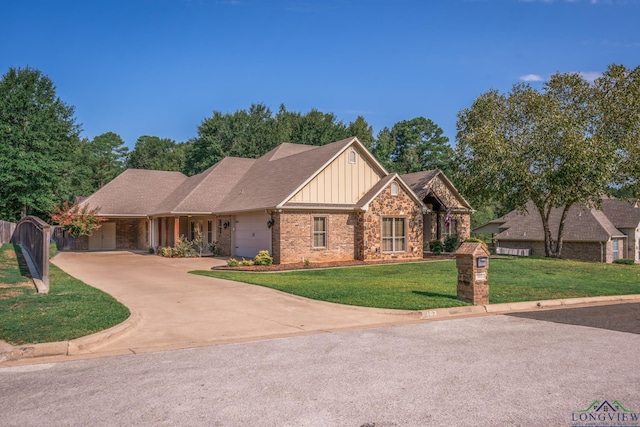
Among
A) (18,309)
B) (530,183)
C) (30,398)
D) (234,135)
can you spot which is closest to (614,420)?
(30,398)

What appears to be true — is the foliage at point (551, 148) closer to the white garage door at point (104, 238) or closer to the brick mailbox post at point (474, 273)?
the brick mailbox post at point (474, 273)

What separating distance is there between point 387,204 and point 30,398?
21.2 metres

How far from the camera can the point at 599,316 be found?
11.4m

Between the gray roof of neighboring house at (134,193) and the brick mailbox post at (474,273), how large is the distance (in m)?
27.7

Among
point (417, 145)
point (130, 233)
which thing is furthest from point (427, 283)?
point (417, 145)

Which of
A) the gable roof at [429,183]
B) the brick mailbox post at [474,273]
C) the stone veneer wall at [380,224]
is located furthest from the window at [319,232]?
the brick mailbox post at [474,273]

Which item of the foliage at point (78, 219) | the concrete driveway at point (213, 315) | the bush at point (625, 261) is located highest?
the foliage at point (78, 219)

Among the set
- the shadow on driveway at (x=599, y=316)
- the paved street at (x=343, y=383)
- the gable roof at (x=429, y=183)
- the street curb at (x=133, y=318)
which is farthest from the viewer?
the gable roof at (x=429, y=183)

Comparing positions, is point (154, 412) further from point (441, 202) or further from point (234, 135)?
point (234, 135)

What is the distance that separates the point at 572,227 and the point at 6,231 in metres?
44.7

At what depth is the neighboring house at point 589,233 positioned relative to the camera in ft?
132

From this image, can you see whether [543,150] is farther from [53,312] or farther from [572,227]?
[53,312]

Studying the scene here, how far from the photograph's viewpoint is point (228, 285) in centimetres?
1594

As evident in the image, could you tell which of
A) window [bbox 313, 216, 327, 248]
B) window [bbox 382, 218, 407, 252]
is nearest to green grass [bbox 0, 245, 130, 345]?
window [bbox 313, 216, 327, 248]
